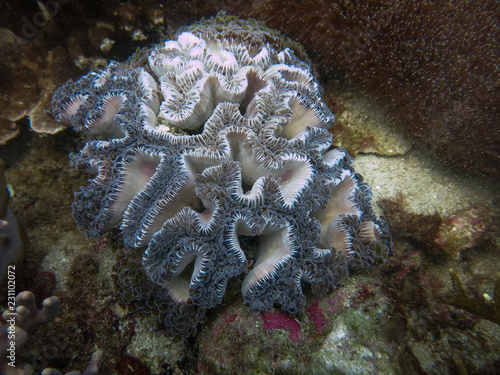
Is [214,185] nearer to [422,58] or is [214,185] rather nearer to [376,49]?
[376,49]

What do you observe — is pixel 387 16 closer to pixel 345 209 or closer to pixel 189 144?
pixel 345 209

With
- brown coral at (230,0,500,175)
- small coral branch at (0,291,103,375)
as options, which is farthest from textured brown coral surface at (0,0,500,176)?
small coral branch at (0,291,103,375)

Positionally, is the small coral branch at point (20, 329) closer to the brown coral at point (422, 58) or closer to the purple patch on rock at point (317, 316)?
the purple patch on rock at point (317, 316)

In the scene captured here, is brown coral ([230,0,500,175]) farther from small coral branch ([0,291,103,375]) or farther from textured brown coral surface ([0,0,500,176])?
small coral branch ([0,291,103,375])

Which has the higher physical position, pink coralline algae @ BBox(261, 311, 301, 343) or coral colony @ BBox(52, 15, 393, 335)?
coral colony @ BBox(52, 15, 393, 335)

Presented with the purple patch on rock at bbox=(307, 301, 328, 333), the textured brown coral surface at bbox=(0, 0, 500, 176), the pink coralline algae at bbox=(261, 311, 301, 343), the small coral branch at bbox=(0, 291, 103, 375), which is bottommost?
the small coral branch at bbox=(0, 291, 103, 375)

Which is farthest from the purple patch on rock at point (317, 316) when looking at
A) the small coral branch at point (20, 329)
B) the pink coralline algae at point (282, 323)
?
the small coral branch at point (20, 329)

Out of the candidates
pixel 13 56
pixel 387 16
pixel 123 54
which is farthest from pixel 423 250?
pixel 13 56

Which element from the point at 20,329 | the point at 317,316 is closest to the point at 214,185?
the point at 317,316

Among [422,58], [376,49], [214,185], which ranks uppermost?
[422,58]
